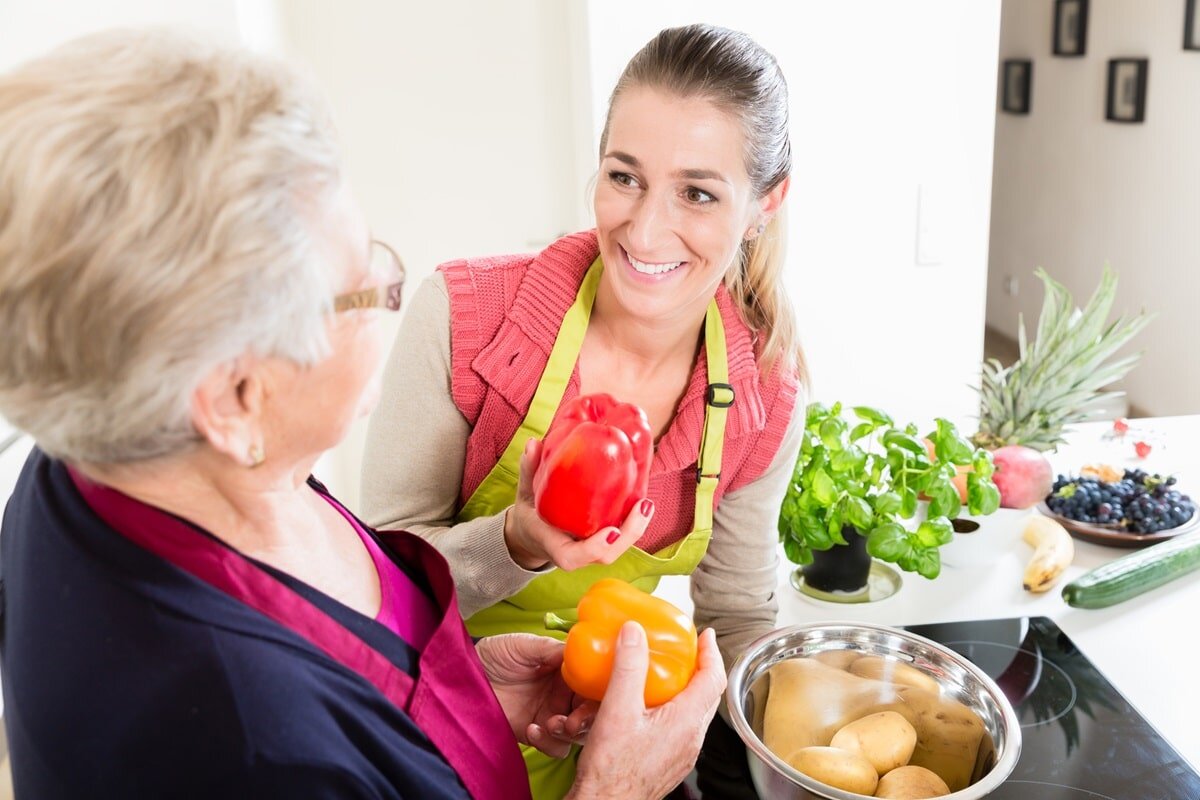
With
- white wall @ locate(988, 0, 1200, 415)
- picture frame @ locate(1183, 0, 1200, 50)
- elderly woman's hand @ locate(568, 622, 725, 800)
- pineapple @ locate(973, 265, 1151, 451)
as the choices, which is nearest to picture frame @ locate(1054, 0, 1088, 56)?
white wall @ locate(988, 0, 1200, 415)

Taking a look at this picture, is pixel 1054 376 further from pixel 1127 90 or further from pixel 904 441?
pixel 1127 90

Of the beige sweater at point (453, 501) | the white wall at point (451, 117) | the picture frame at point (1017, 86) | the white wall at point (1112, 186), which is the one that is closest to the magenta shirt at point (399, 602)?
the beige sweater at point (453, 501)

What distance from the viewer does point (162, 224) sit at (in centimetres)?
61

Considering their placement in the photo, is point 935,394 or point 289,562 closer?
point 289,562

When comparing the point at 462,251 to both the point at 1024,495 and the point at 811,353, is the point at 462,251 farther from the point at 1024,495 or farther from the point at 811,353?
the point at 1024,495

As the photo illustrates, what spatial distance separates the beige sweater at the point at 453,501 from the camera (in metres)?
1.30

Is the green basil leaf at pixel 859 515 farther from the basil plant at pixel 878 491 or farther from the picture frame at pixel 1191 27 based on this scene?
the picture frame at pixel 1191 27

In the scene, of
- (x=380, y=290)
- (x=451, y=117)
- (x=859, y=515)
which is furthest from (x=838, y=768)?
(x=451, y=117)

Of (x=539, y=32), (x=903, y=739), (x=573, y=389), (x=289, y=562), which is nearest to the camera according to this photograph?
(x=289, y=562)

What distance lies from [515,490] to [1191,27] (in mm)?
4465

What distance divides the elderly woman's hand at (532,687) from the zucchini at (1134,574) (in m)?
0.79

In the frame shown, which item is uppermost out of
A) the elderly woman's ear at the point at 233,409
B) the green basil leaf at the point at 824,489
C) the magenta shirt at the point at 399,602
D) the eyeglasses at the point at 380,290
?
the eyeglasses at the point at 380,290

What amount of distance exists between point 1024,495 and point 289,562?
4.27 ft

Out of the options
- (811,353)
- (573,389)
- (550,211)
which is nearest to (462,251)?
(550,211)
